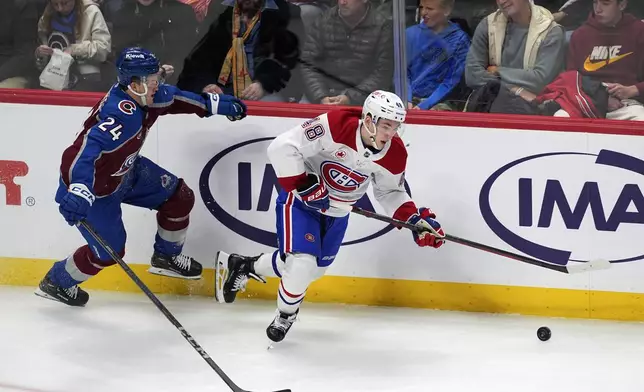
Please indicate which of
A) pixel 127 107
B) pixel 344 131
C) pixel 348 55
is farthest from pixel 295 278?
pixel 348 55

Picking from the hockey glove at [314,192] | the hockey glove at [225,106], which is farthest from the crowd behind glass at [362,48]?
the hockey glove at [314,192]

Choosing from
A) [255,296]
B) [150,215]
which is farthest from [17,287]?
[255,296]

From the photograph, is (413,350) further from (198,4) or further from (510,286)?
(198,4)

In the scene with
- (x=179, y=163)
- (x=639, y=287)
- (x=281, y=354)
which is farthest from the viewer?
(x=179, y=163)

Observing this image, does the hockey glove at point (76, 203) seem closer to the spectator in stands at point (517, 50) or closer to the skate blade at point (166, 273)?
the skate blade at point (166, 273)

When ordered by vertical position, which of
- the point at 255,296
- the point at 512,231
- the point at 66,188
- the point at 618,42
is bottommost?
the point at 255,296

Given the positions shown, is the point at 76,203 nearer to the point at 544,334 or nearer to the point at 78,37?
the point at 78,37

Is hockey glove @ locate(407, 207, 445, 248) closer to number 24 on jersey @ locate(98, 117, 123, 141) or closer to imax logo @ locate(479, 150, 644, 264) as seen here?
imax logo @ locate(479, 150, 644, 264)

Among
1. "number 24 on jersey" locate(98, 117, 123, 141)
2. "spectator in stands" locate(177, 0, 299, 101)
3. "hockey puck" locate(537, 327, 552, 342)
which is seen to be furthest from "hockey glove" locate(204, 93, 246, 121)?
"hockey puck" locate(537, 327, 552, 342)

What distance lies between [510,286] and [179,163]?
5.29 feet

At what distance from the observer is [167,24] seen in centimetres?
468

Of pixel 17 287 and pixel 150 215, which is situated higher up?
pixel 150 215

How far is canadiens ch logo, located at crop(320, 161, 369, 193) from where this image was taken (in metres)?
4.16

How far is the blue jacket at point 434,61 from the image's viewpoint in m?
4.49
